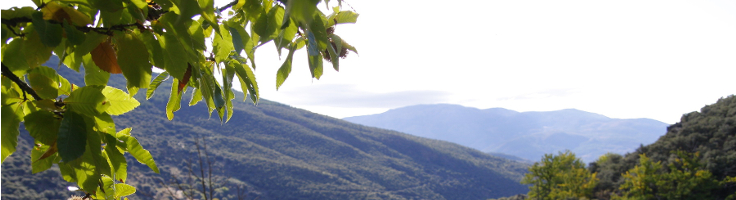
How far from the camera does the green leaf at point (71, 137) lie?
686 millimetres

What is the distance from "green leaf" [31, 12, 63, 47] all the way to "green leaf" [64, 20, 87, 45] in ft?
0.05

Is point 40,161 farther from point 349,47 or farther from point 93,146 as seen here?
point 349,47

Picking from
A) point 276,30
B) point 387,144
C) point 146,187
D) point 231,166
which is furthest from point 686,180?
point 387,144

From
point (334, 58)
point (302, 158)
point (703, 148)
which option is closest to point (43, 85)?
point (334, 58)

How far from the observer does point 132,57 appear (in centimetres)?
75

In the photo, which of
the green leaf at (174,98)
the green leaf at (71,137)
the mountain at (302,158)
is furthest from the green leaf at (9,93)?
the mountain at (302,158)

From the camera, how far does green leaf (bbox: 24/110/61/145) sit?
2.49 feet

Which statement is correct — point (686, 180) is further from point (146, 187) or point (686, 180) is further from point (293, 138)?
point (293, 138)

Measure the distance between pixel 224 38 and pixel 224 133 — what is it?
83.4 metres

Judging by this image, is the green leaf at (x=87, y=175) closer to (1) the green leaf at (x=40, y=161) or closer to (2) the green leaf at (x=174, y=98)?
(1) the green leaf at (x=40, y=161)

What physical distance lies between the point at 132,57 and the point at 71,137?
0.17 m

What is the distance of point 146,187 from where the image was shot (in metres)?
34.1

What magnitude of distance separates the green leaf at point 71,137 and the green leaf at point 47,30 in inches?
5.2

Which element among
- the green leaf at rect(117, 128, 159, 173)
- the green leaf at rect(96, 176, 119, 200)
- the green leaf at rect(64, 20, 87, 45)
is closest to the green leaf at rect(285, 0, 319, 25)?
the green leaf at rect(64, 20, 87, 45)
